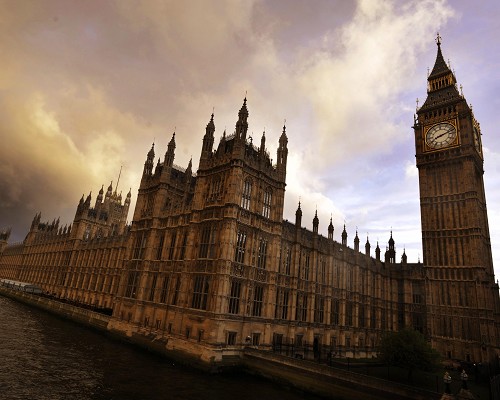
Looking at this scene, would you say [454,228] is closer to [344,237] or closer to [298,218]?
[344,237]

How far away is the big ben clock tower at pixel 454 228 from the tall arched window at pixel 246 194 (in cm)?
4285

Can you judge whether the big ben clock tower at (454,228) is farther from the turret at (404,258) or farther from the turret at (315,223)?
the turret at (315,223)

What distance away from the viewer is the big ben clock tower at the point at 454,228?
5594 centimetres

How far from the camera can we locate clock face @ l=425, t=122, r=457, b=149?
6738cm

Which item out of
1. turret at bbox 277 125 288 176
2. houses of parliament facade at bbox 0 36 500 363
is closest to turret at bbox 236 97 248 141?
houses of parliament facade at bbox 0 36 500 363

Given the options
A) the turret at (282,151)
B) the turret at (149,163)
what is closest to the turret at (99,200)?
the turret at (149,163)

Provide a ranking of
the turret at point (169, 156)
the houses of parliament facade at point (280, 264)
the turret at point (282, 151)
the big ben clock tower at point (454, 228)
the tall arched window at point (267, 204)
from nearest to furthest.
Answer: the houses of parliament facade at point (280, 264), the tall arched window at point (267, 204), the turret at point (282, 151), the turret at point (169, 156), the big ben clock tower at point (454, 228)

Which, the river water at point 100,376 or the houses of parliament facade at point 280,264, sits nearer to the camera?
the river water at point 100,376

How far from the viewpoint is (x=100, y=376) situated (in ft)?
91.7

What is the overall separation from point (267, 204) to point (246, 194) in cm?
389

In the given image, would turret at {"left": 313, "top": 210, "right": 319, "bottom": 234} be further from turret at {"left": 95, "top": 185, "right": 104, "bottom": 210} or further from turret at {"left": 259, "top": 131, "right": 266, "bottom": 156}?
turret at {"left": 95, "top": 185, "right": 104, "bottom": 210}

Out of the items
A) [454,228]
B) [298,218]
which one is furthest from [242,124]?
[454,228]

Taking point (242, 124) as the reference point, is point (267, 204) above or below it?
below

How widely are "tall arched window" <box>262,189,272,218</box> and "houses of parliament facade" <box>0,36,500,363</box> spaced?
0.21 m
